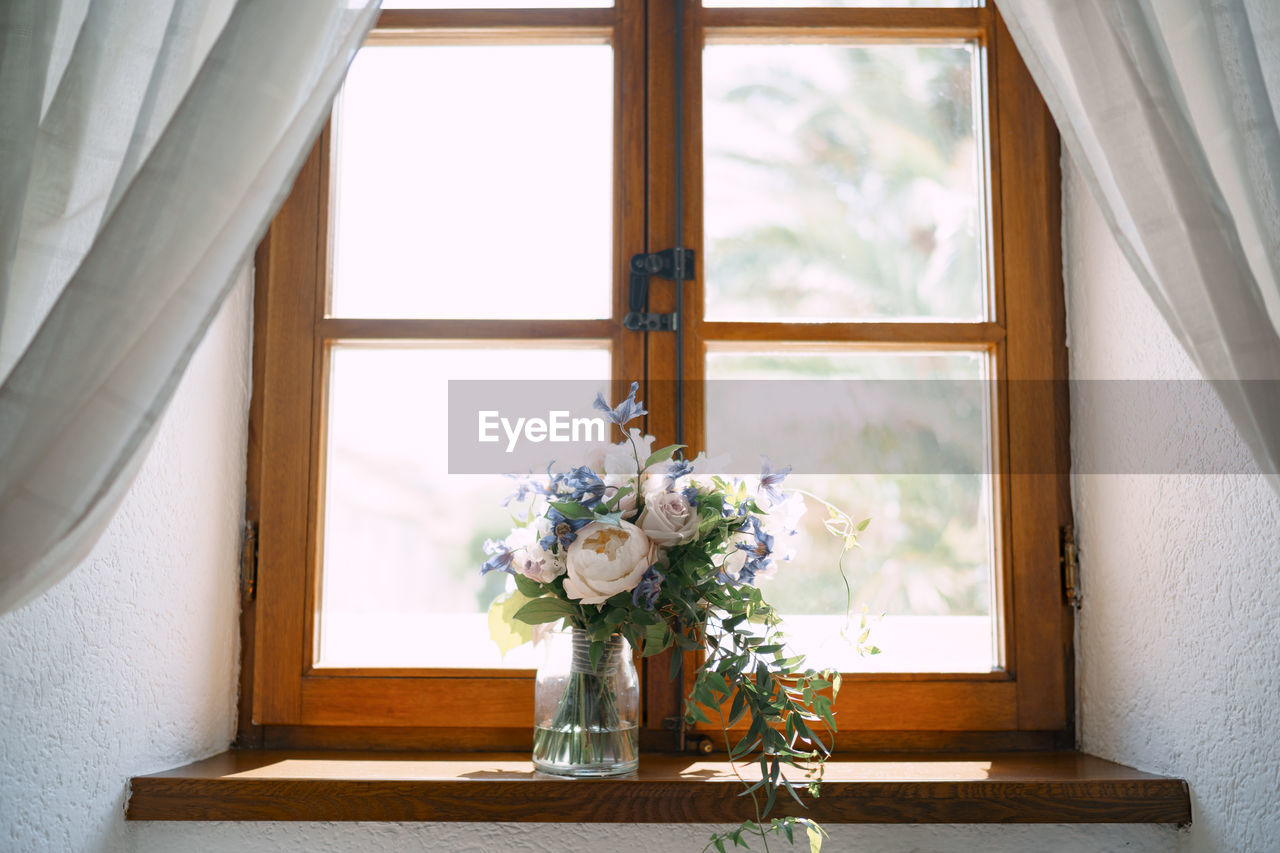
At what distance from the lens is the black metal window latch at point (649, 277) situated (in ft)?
4.36

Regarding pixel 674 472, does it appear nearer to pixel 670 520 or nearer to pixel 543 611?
pixel 670 520

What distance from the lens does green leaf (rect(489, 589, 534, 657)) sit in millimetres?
1154

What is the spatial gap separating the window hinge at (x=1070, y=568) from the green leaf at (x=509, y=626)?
2.56ft

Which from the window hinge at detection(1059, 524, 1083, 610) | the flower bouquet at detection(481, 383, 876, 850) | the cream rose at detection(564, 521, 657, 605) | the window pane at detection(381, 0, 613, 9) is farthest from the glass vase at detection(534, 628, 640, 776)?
the window pane at detection(381, 0, 613, 9)

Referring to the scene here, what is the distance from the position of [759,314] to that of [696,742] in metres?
0.64

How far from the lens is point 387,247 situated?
138 centimetres

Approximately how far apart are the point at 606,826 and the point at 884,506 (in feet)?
1.96

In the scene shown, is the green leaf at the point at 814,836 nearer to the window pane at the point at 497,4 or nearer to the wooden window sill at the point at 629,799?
the wooden window sill at the point at 629,799

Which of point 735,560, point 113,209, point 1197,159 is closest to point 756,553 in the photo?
point 735,560

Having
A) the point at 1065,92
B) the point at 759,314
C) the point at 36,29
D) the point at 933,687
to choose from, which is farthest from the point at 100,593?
the point at 1065,92

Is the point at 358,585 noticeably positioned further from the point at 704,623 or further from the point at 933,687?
the point at 933,687

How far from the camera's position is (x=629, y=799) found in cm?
109

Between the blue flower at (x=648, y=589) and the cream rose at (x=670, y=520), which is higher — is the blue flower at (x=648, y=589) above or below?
below

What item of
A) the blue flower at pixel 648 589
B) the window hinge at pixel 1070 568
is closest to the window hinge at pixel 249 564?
the blue flower at pixel 648 589
